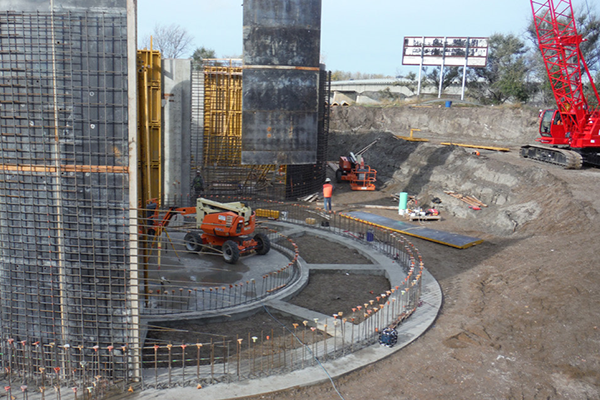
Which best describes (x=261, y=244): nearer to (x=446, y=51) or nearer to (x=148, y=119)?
(x=148, y=119)

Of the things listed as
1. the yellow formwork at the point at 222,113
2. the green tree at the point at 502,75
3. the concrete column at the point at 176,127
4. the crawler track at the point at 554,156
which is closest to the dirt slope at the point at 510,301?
the crawler track at the point at 554,156

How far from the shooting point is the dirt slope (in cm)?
883

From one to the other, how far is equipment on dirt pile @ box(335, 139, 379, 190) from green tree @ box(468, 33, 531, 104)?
25170mm

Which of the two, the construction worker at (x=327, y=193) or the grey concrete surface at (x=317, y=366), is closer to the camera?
the grey concrete surface at (x=317, y=366)

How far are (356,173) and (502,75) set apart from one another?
2854 centimetres

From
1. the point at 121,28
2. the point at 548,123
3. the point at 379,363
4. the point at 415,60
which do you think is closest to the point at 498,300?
the point at 379,363

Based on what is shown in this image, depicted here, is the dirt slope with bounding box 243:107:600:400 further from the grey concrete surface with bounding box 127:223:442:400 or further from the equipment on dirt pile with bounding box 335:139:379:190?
the equipment on dirt pile with bounding box 335:139:379:190

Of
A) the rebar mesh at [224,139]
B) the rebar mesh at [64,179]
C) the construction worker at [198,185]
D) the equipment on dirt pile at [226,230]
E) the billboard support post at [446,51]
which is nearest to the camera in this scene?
the rebar mesh at [64,179]

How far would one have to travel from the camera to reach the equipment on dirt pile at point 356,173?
1173 inches

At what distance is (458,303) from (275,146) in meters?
10.3

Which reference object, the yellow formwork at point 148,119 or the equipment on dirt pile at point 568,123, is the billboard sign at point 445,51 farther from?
the yellow formwork at point 148,119

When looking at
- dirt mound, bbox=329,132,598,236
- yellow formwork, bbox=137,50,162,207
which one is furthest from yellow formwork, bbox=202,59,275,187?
dirt mound, bbox=329,132,598,236

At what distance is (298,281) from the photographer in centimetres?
1389

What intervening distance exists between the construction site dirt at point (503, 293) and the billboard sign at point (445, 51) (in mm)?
27508
